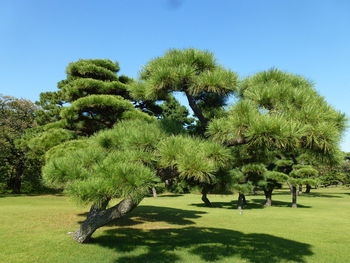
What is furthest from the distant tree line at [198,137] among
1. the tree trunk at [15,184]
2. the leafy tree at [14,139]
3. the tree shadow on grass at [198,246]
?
the tree trunk at [15,184]

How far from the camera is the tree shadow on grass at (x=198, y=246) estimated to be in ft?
18.2

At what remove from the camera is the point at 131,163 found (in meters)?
3.16

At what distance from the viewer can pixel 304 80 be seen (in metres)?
4.07

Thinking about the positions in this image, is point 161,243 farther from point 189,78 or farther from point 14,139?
point 14,139

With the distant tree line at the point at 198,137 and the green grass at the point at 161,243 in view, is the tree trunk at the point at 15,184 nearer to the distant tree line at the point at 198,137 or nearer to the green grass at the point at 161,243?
the green grass at the point at 161,243

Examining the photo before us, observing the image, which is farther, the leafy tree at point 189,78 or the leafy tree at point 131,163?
the leafy tree at point 189,78

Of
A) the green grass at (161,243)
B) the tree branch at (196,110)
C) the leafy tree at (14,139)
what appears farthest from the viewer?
the leafy tree at (14,139)

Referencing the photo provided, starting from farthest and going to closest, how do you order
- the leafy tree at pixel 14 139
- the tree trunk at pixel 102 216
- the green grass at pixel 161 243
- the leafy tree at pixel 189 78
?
the leafy tree at pixel 14 139, the green grass at pixel 161 243, the tree trunk at pixel 102 216, the leafy tree at pixel 189 78

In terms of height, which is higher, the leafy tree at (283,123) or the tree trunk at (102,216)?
the leafy tree at (283,123)

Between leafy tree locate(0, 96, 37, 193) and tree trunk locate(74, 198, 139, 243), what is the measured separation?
14973mm

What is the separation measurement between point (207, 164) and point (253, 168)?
11159 mm

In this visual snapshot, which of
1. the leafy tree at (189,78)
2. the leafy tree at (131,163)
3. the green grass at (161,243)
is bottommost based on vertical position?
the green grass at (161,243)

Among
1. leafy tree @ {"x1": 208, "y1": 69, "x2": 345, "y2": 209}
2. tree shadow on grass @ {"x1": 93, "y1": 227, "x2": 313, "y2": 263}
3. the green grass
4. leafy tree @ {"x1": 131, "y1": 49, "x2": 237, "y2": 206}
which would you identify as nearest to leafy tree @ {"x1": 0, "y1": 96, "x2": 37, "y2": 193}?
the green grass

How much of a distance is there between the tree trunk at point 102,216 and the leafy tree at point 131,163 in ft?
3.21
